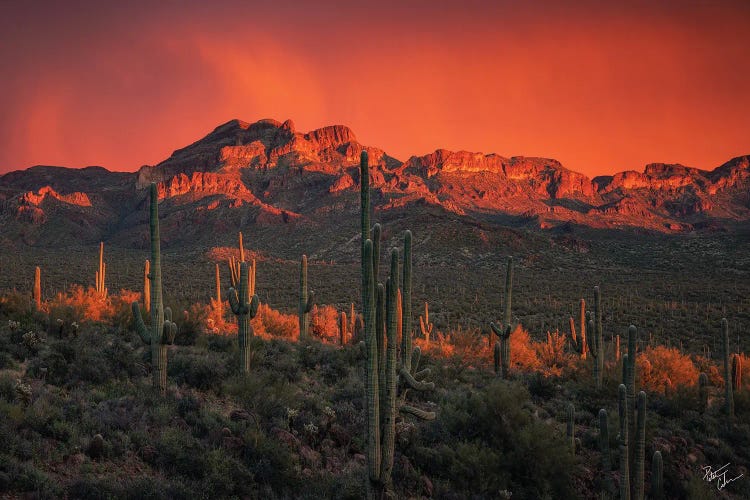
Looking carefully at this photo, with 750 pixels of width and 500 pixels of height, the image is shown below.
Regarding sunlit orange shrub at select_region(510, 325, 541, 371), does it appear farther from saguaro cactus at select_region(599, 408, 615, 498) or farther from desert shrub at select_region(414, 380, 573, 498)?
desert shrub at select_region(414, 380, 573, 498)

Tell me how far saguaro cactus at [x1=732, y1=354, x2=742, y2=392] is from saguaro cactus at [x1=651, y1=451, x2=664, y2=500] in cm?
655

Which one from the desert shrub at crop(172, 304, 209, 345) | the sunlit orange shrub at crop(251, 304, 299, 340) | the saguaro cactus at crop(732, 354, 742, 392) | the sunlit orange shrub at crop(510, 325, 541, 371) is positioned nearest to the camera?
the saguaro cactus at crop(732, 354, 742, 392)

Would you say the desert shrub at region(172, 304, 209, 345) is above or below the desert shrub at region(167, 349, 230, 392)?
above

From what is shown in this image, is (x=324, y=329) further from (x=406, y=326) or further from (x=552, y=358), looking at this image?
(x=406, y=326)

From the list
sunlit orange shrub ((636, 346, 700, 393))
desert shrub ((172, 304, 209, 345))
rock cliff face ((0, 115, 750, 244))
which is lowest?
sunlit orange shrub ((636, 346, 700, 393))

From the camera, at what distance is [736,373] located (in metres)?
13.2

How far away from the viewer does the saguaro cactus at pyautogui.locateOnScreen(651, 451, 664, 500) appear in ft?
27.8

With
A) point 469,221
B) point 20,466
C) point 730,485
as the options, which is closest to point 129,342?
point 20,466

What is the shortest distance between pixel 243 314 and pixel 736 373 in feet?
43.8

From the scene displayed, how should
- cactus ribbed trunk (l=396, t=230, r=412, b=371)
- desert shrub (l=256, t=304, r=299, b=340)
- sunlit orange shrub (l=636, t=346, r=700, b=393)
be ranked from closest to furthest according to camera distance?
cactus ribbed trunk (l=396, t=230, r=412, b=371) → sunlit orange shrub (l=636, t=346, r=700, b=393) → desert shrub (l=256, t=304, r=299, b=340)

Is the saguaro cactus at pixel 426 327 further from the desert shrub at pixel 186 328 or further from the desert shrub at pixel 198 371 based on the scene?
the desert shrub at pixel 198 371

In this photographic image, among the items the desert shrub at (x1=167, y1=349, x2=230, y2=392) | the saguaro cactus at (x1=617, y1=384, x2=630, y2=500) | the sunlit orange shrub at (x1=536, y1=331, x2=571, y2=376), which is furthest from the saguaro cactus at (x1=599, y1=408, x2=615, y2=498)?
the desert shrub at (x1=167, y1=349, x2=230, y2=392)

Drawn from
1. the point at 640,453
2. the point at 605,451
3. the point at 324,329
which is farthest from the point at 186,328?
the point at 640,453
